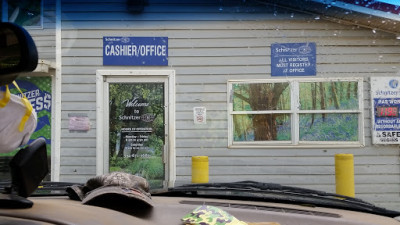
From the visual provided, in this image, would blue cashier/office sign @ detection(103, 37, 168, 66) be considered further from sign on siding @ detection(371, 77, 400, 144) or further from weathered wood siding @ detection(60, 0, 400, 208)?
sign on siding @ detection(371, 77, 400, 144)

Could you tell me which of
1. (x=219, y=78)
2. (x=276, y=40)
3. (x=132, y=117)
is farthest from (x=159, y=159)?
(x=276, y=40)

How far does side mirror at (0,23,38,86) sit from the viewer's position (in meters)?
1.09

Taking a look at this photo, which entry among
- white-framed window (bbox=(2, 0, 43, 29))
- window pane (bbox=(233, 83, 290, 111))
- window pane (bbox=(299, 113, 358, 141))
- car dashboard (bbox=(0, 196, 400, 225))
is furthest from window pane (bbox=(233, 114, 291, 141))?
car dashboard (bbox=(0, 196, 400, 225))

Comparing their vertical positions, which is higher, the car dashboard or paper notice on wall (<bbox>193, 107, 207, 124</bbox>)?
paper notice on wall (<bbox>193, 107, 207, 124</bbox>)

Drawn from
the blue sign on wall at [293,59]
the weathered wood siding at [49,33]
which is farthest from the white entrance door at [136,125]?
the blue sign on wall at [293,59]

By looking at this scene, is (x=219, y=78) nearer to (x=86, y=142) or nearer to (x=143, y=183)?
(x=86, y=142)

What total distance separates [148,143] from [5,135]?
637 centimetres

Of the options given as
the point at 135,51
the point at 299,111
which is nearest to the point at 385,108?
the point at 299,111

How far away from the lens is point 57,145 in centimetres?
776

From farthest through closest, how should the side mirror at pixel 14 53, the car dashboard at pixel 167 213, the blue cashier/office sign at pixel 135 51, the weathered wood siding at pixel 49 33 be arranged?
the blue cashier/office sign at pixel 135 51 → the weathered wood siding at pixel 49 33 → the car dashboard at pixel 167 213 → the side mirror at pixel 14 53

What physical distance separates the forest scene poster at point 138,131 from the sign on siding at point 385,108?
3528 millimetres

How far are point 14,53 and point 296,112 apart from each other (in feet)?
22.8

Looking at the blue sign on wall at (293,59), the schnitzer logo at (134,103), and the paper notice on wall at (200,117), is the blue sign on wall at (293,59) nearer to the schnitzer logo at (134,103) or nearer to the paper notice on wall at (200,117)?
the paper notice on wall at (200,117)

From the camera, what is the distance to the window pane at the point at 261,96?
7.79 metres
